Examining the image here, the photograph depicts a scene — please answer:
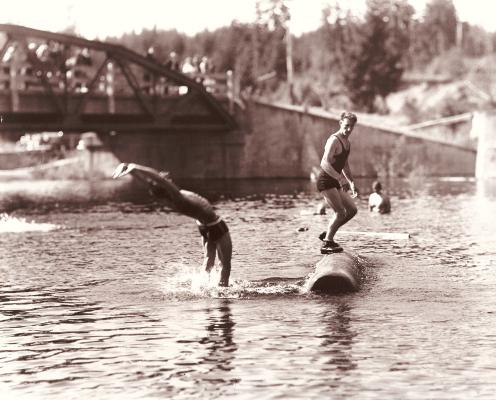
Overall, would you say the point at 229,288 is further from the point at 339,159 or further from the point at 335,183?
the point at 339,159

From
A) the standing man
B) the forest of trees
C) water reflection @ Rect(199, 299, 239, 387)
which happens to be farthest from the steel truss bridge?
water reflection @ Rect(199, 299, 239, 387)

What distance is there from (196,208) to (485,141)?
1503 inches

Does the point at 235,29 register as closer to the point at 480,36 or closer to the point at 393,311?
the point at 480,36

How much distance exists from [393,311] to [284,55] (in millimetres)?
89298

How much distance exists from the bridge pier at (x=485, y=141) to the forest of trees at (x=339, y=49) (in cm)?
1286

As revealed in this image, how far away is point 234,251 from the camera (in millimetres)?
22500

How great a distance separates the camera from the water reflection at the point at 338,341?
11.3 metres

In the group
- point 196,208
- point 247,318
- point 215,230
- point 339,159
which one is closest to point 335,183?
point 339,159

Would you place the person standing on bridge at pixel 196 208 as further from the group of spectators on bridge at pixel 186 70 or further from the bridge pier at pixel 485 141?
the group of spectators on bridge at pixel 186 70

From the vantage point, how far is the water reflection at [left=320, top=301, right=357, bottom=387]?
1130 cm

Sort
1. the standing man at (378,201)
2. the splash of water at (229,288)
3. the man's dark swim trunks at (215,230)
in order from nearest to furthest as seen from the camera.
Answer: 1. the man's dark swim trunks at (215,230)
2. the splash of water at (229,288)
3. the standing man at (378,201)

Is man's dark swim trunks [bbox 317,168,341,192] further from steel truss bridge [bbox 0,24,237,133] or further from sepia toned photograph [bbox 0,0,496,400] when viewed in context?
steel truss bridge [bbox 0,24,237,133]

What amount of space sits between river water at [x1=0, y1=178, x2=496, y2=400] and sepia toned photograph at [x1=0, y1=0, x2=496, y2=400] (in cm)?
4

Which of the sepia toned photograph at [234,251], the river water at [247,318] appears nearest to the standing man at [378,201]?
the sepia toned photograph at [234,251]
